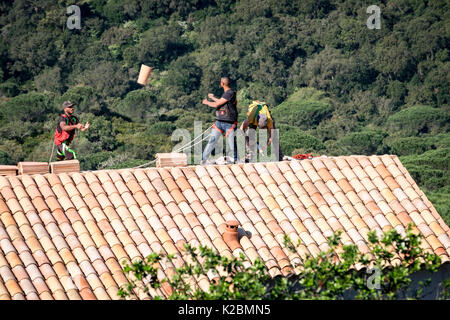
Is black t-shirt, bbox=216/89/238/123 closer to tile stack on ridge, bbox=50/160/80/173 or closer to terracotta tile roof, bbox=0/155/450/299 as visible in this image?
terracotta tile roof, bbox=0/155/450/299

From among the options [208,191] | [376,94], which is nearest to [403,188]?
[208,191]

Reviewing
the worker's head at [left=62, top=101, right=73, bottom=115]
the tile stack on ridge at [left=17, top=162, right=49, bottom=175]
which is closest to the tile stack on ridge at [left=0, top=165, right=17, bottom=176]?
the tile stack on ridge at [left=17, top=162, right=49, bottom=175]

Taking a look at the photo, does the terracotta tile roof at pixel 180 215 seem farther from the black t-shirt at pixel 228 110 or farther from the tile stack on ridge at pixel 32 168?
the black t-shirt at pixel 228 110

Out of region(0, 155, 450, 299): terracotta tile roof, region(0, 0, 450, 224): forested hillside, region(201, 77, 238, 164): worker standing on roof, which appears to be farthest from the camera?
region(0, 0, 450, 224): forested hillside

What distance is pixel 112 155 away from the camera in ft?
150

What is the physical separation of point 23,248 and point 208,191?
287 centimetres

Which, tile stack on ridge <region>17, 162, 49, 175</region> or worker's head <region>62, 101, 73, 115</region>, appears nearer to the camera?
tile stack on ridge <region>17, 162, 49, 175</region>

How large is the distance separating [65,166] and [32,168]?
18.3 inches

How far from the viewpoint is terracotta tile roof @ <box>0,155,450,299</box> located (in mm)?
12539

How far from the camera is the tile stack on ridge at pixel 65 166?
1423 centimetres

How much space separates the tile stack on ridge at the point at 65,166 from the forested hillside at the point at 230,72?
1203 inches

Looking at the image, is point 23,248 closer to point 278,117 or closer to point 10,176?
point 10,176

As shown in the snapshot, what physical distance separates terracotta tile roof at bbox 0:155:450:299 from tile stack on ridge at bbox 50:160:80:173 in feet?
0.92
